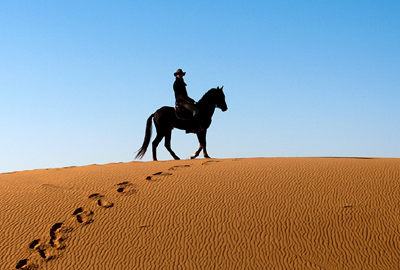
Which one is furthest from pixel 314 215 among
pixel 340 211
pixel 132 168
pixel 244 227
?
pixel 132 168

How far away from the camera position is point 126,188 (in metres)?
12.6

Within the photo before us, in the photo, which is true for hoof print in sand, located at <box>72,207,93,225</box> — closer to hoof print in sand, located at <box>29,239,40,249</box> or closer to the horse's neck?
hoof print in sand, located at <box>29,239,40,249</box>

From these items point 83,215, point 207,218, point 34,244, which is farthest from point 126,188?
point 34,244

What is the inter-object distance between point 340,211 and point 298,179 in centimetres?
215

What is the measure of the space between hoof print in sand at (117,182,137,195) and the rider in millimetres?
3860

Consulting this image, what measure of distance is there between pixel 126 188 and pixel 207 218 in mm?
2811

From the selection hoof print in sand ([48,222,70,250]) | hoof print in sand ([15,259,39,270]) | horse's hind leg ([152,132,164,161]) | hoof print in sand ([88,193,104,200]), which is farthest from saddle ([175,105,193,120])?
hoof print in sand ([15,259,39,270])

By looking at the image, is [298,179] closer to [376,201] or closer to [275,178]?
[275,178]

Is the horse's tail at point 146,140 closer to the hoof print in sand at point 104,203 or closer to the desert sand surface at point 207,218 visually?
the desert sand surface at point 207,218

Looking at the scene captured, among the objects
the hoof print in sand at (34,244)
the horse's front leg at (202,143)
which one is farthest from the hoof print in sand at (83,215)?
the horse's front leg at (202,143)

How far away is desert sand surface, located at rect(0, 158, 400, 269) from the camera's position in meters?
9.29

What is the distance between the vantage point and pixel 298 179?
12.9 meters

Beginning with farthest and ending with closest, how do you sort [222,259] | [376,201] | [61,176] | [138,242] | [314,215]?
[61,176], [376,201], [314,215], [138,242], [222,259]

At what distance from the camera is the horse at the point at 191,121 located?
639 inches
